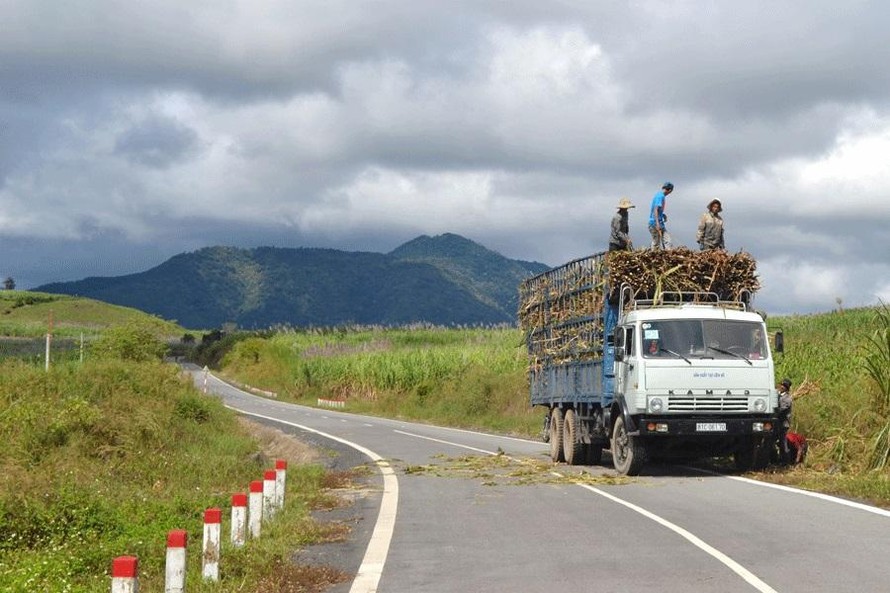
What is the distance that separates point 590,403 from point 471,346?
110 ft

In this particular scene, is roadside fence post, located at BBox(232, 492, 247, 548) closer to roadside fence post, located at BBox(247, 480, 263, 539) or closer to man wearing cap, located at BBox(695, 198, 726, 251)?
roadside fence post, located at BBox(247, 480, 263, 539)

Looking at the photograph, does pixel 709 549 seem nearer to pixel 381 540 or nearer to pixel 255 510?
pixel 381 540

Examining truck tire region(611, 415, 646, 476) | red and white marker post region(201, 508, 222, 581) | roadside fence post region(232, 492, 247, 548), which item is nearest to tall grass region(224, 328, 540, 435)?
truck tire region(611, 415, 646, 476)

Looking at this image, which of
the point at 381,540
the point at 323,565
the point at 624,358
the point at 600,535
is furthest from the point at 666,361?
the point at 323,565

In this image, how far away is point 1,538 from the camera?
12234mm

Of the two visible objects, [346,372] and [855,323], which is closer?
[855,323]

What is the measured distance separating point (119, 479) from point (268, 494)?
533cm

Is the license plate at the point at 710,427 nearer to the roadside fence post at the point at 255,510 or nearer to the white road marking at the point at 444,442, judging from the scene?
the white road marking at the point at 444,442

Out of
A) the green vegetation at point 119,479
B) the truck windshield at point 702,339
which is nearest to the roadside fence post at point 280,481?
the green vegetation at point 119,479

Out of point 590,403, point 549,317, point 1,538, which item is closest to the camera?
point 1,538

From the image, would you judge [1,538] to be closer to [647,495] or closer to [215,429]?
[647,495]

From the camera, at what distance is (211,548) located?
956 cm

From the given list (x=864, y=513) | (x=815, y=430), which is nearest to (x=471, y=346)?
(x=815, y=430)

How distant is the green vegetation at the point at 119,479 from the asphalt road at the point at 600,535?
928mm
